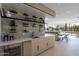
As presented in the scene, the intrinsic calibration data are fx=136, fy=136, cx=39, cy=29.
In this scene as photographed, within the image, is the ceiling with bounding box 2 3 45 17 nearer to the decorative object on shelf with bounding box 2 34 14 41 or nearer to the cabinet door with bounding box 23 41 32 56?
the decorative object on shelf with bounding box 2 34 14 41

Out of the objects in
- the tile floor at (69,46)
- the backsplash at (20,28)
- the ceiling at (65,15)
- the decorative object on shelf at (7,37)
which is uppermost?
the ceiling at (65,15)

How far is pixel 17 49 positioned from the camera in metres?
3.62

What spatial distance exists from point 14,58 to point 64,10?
282cm

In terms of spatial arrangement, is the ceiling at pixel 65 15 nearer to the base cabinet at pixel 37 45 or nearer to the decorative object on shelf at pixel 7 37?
the base cabinet at pixel 37 45

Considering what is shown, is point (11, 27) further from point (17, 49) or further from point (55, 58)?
point (55, 58)

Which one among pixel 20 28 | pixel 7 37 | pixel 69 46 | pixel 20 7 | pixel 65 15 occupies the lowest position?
pixel 69 46

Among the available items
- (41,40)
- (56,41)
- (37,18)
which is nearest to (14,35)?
(41,40)

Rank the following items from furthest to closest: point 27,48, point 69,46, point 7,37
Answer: point 69,46, point 27,48, point 7,37

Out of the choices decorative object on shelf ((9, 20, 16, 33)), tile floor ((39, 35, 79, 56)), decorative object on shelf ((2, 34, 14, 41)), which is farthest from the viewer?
tile floor ((39, 35, 79, 56))

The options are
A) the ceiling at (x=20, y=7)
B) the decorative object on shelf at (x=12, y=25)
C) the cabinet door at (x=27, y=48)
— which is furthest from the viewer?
the decorative object on shelf at (x=12, y=25)

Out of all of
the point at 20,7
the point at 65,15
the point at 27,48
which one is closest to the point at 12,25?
the point at 20,7

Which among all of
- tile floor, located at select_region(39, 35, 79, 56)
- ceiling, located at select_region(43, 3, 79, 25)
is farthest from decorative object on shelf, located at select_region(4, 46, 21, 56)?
ceiling, located at select_region(43, 3, 79, 25)

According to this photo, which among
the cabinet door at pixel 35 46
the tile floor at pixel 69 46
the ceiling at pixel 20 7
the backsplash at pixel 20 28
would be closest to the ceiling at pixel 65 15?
the tile floor at pixel 69 46

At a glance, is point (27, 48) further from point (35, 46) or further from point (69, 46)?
point (69, 46)
